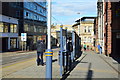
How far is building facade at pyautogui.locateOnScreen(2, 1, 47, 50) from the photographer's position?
43056 millimetres

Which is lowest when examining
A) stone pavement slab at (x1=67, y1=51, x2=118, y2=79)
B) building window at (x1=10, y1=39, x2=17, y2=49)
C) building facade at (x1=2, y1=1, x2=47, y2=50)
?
stone pavement slab at (x1=67, y1=51, x2=118, y2=79)

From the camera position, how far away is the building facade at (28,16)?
43056 millimetres

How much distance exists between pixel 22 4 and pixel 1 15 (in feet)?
40.7

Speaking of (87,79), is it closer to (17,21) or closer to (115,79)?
(115,79)

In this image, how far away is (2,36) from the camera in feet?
120

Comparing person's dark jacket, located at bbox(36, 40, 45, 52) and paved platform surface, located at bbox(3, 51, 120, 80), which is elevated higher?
person's dark jacket, located at bbox(36, 40, 45, 52)

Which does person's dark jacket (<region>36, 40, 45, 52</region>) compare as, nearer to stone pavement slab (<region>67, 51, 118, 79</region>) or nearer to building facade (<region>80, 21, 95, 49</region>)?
stone pavement slab (<region>67, 51, 118, 79</region>)

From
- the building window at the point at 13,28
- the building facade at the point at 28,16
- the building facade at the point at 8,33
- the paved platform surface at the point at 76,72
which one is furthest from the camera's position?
the building facade at the point at 28,16

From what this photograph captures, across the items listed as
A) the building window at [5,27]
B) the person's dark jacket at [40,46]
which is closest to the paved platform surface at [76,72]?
the person's dark jacket at [40,46]

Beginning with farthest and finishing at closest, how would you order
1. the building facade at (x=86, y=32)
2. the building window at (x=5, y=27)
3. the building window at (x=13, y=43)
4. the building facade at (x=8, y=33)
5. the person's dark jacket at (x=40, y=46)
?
the building facade at (x=86, y=32) < the building window at (x=13, y=43) < the building window at (x=5, y=27) < the building facade at (x=8, y=33) < the person's dark jacket at (x=40, y=46)

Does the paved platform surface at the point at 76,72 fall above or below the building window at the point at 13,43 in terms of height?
below

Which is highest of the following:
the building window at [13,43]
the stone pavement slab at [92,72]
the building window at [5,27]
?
the building window at [5,27]

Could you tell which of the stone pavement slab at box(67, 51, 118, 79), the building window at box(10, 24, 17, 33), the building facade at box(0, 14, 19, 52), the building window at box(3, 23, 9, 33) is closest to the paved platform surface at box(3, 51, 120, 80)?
the stone pavement slab at box(67, 51, 118, 79)

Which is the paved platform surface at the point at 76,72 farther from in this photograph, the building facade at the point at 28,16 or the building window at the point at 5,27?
the building facade at the point at 28,16
